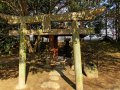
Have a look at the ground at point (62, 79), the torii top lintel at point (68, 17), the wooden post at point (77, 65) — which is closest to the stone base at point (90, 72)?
the ground at point (62, 79)

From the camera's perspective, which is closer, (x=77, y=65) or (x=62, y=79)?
(x=77, y=65)

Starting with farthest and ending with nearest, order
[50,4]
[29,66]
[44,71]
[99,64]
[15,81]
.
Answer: [50,4], [99,64], [29,66], [44,71], [15,81]

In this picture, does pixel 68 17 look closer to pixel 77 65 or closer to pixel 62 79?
pixel 77 65

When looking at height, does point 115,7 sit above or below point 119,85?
above

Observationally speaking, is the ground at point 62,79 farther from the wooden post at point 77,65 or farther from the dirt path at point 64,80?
the wooden post at point 77,65

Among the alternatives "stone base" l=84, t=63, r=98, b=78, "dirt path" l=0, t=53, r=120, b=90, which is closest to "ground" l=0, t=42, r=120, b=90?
"dirt path" l=0, t=53, r=120, b=90

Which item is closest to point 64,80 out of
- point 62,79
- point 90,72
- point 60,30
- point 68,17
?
point 62,79

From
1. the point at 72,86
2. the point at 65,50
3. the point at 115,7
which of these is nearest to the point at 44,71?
the point at 72,86

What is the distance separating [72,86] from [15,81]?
2658 mm

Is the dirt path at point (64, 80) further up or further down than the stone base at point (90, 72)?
further down

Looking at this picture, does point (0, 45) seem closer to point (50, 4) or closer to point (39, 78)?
point (50, 4)

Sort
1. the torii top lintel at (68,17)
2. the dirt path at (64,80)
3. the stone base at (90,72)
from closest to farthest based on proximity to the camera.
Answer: the torii top lintel at (68,17), the dirt path at (64,80), the stone base at (90,72)

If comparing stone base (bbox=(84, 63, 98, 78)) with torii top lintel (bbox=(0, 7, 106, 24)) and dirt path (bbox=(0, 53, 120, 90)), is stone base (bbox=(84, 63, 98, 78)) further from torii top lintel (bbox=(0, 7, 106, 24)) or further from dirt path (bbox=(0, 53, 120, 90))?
torii top lintel (bbox=(0, 7, 106, 24))

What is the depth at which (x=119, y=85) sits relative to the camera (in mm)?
10742
